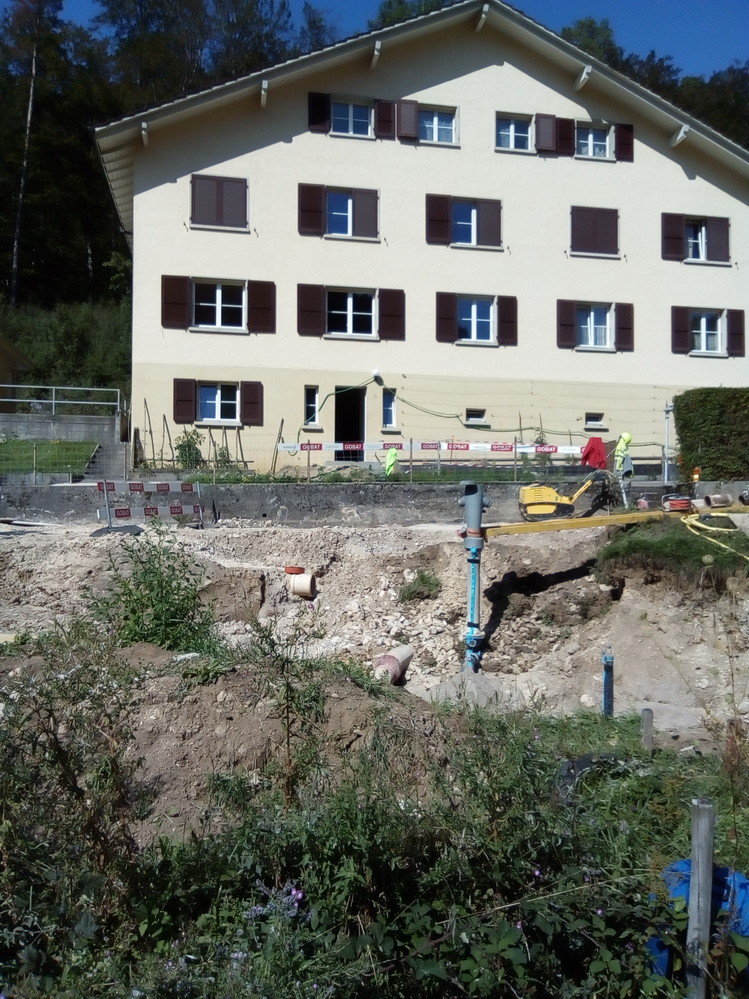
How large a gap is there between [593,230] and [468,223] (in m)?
4.00

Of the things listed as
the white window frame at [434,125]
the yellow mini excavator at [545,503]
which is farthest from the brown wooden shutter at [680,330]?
the yellow mini excavator at [545,503]

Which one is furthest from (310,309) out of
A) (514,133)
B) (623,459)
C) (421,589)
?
(421,589)

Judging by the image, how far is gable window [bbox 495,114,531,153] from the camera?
28.2 metres

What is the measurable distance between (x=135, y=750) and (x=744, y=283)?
93.5ft

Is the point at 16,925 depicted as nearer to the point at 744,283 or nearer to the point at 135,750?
the point at 135,750

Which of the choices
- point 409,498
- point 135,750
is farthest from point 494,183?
point 135,750

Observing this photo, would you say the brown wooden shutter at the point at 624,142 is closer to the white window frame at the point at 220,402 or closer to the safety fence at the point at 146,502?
the white window frame at the point at 220,402

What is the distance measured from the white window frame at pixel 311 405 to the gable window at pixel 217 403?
79.6 inches

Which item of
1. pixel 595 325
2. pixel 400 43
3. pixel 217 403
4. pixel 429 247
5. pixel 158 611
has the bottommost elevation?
pixel 158 611

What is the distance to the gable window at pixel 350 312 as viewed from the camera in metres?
27.0

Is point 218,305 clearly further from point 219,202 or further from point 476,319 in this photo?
point 476,319

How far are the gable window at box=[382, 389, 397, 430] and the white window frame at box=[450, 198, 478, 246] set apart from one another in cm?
514

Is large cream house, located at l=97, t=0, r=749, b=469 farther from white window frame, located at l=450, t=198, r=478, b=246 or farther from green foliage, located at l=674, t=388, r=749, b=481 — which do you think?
green foliage, located at l=674, t=388, r=749, b=481

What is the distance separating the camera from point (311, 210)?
26.4 m
